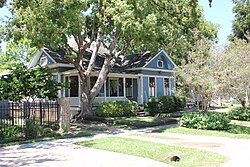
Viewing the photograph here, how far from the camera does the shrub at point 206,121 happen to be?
49.8ft

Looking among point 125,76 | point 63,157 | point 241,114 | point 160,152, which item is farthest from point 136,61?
point 63,157

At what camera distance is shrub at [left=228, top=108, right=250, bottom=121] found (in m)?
20.3

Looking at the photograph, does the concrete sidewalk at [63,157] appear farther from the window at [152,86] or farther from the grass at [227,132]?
the window at [152,86]

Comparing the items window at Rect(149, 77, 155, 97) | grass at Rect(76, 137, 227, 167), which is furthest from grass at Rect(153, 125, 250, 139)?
window at Rect(149, 77, 155, 97)

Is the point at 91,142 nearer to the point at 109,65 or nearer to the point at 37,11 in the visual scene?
the point at 37,11

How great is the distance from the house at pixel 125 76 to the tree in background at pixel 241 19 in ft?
46.6

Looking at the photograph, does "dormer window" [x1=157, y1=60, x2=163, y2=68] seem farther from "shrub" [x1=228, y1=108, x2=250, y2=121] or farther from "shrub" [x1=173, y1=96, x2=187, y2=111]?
"shrub" [x1=228, y1=108, x2=250, y2=121]

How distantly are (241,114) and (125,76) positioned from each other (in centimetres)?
1062

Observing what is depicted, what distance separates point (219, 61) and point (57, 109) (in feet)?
30.8

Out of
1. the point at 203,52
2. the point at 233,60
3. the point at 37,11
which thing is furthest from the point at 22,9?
the point at 233,60

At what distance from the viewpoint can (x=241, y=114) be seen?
67.4 ft

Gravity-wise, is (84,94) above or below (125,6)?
below

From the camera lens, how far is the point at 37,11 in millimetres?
14297

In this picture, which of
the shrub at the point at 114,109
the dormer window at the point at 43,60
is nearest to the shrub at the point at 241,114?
the shrub at the point at 114,109
